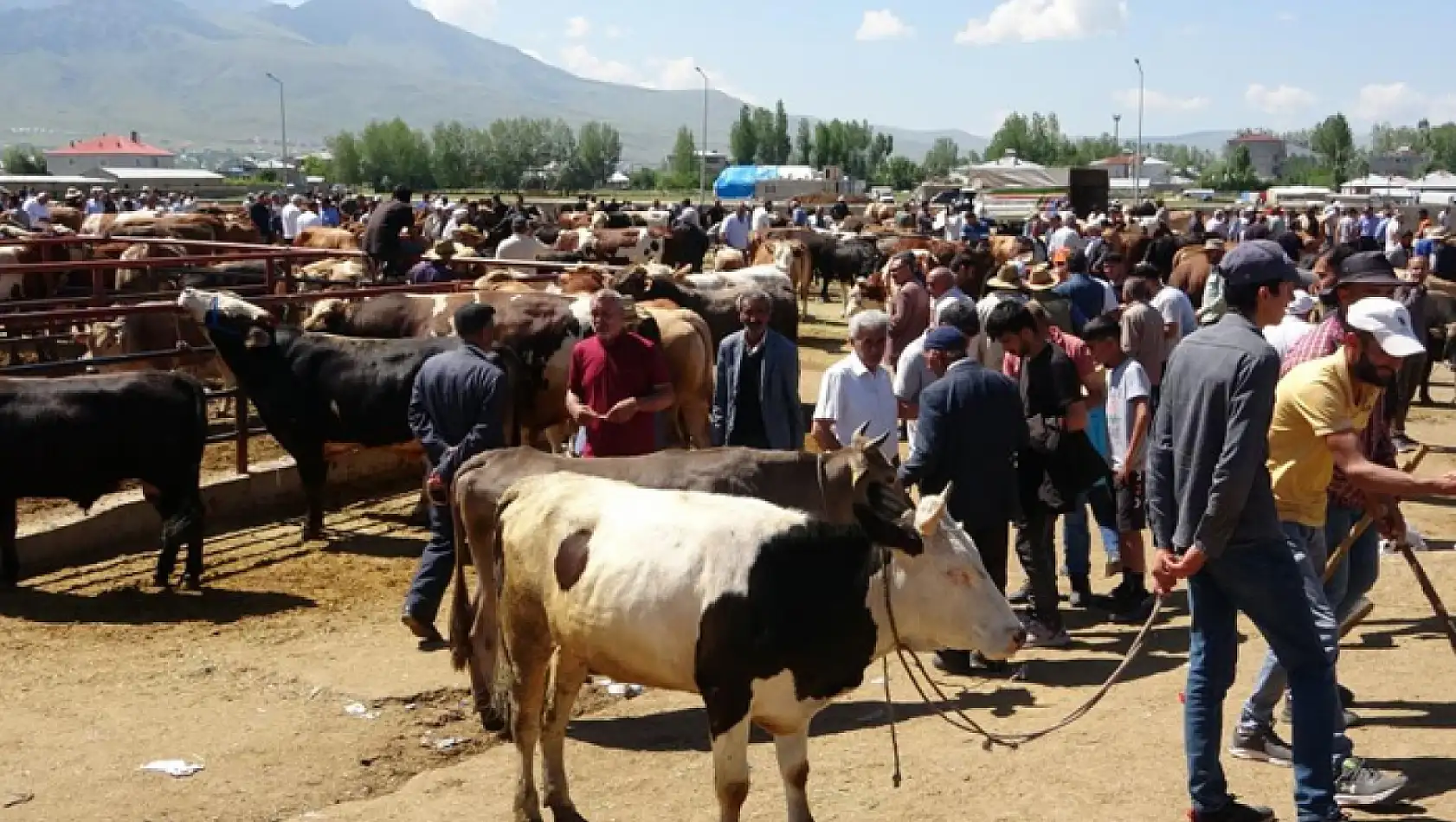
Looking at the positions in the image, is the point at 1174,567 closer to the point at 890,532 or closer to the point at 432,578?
the point at 890,532

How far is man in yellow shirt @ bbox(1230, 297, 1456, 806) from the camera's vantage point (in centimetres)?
528

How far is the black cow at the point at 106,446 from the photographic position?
945 centimetres

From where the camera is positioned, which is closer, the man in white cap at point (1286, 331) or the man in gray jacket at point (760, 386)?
the man in gray jacket at point (760, 386)

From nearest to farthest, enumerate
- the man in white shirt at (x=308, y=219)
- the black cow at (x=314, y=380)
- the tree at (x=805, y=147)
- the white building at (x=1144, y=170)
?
the black cow at (x=314, y=380) → the man in white shirt at (x=308, y=219) → the white building at (x=1144, y=170) → the tree at (x=805, y=147)

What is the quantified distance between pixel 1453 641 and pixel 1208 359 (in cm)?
187

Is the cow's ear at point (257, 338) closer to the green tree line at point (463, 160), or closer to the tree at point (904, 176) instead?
the tree at point (904, 176)

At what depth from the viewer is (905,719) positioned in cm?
713

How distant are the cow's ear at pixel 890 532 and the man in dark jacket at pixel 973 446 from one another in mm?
2226

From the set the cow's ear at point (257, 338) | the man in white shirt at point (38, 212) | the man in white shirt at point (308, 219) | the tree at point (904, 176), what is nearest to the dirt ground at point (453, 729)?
the cow's ear at point (257, 338)

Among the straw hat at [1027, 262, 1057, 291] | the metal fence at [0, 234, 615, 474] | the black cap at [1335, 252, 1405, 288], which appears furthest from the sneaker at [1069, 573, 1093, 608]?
the metal fence at [0, 234, 615, 474]

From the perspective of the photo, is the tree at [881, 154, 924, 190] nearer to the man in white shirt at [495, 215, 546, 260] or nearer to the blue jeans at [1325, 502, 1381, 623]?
the man in white shirt at [495, 215, 546, 260]

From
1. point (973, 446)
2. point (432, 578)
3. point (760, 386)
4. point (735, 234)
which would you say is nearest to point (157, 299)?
point (432, 578)

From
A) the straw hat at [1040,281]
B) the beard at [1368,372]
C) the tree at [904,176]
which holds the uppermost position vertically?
the tree at [904,176]

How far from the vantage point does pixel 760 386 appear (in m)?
8.32
